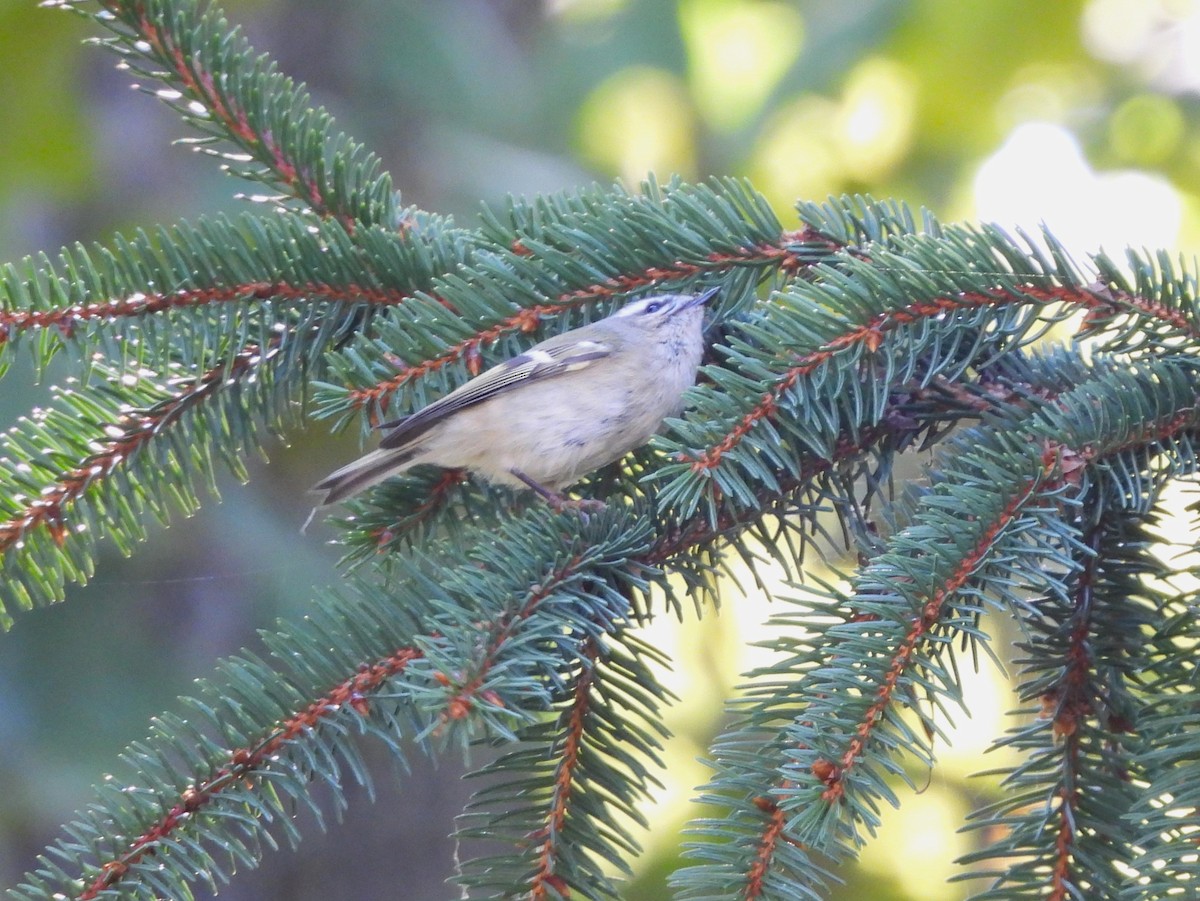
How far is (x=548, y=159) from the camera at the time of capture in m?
5.45

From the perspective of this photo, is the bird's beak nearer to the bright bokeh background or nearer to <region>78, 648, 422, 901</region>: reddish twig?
<region>78, 648, 422, 901</region>: reddish twig

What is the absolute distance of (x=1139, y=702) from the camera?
154 centimetres

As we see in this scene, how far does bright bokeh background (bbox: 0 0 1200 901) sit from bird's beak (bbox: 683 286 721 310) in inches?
82.2

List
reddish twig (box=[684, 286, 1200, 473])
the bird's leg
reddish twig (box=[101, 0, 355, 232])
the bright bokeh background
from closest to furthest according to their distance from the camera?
1. reddish twig (box=[684, 286, 1200, 473])
2. the bird's leg
3. reddish twig (box=[101, 0, 355, 232])
4. the bright bokeh background

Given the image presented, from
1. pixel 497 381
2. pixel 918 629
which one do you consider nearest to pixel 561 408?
pixel 497 381

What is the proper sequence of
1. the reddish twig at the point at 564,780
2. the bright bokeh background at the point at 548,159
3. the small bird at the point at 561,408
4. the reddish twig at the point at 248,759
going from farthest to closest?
the bright bokeh background at the point at 548,159, the small bird at the point at 561,408, the reddish twig at the point at 564,780, the reddish twig at the point at 248,759

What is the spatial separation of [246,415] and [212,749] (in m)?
0.80

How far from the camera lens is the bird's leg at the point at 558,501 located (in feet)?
5.85

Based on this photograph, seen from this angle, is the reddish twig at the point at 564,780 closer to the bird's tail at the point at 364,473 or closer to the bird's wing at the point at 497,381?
the bird's wing at the point at 497,381

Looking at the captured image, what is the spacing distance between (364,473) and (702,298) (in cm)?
82

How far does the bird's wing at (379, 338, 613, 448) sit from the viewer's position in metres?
2.06

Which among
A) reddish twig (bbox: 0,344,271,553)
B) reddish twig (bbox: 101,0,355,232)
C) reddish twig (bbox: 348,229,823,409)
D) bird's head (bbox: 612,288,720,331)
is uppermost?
bird's head (bbox: 612,288,720,331)

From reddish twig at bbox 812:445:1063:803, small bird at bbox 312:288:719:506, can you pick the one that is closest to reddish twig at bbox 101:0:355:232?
small bird at bbox 312:288:719:506

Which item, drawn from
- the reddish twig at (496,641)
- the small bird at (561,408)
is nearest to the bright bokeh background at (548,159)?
the small bird at (561,408)
